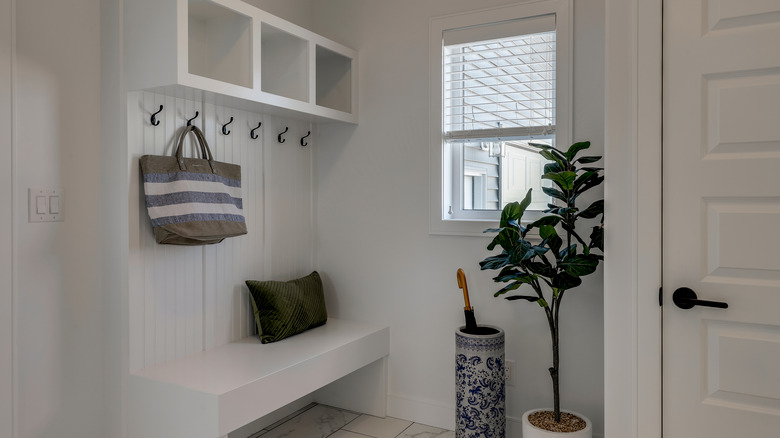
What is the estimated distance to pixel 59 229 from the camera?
198 cm

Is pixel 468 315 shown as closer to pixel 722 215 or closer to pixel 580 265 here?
pixel 580 265

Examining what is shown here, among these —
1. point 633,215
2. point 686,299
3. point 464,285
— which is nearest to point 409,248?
point 464,285

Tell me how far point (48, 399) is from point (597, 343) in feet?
7.14

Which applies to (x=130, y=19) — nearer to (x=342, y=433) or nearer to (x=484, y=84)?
(x=484, y=84)

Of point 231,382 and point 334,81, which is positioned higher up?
Result: point 334,81

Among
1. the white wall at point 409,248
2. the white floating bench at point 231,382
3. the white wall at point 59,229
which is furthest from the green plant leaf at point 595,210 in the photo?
the white wall at point 59,229

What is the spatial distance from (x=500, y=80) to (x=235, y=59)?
1217mm

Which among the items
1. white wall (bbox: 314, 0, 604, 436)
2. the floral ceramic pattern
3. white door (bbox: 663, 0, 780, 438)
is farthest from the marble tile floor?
white door (bbox: 663, 0, 780, 438)

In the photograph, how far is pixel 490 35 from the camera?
260 centimetres

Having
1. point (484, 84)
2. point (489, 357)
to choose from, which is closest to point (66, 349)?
point (489, 357)

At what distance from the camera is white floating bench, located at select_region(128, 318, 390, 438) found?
6.36ft

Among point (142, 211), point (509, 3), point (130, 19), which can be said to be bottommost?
point (142, 211)

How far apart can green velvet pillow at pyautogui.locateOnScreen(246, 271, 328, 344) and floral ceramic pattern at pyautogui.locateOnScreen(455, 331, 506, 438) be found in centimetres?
79

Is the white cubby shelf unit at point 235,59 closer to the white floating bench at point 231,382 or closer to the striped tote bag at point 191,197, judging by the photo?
the striped tote bag at point 191,197
